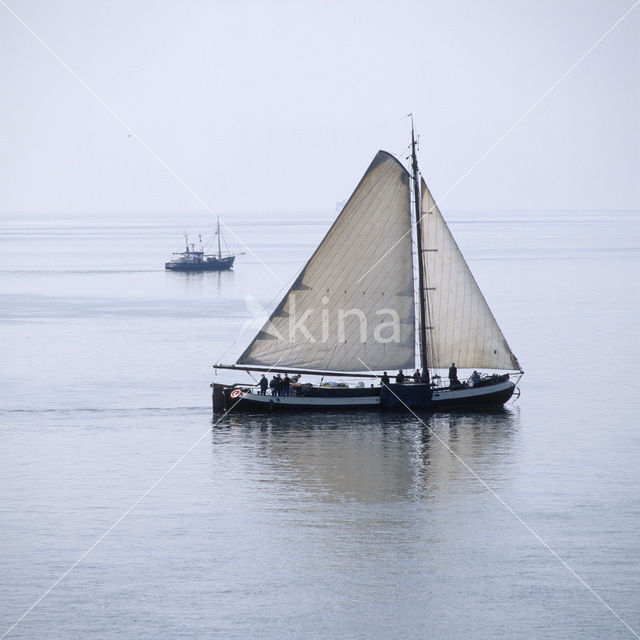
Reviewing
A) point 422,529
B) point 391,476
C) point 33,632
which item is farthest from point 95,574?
point 391,476

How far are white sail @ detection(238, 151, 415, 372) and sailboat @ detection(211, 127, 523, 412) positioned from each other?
6cm

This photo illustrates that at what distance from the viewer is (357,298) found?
7162 centimetres

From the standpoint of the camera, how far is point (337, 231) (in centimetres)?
7050

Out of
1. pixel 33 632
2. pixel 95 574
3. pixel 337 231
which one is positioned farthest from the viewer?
pixel 337 231

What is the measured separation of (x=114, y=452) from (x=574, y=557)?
2712 centimetres

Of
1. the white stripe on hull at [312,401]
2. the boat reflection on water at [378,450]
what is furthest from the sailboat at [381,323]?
the boat reflection on water at [378,450]

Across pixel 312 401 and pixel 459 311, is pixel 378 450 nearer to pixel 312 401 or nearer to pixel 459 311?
pixel 312 401

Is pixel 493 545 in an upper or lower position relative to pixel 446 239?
lower

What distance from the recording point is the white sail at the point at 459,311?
71.7 metres

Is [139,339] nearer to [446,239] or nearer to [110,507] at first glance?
[446,239]

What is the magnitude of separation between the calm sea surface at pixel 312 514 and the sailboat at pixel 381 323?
188 centimetres

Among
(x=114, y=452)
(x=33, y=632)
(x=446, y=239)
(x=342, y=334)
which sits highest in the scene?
(x=446, y=239)

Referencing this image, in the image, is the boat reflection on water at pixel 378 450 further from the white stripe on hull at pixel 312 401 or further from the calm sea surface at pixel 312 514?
the white stripe on hull at pixel 312 401

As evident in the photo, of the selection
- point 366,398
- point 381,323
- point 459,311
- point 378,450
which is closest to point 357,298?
point 381,323
